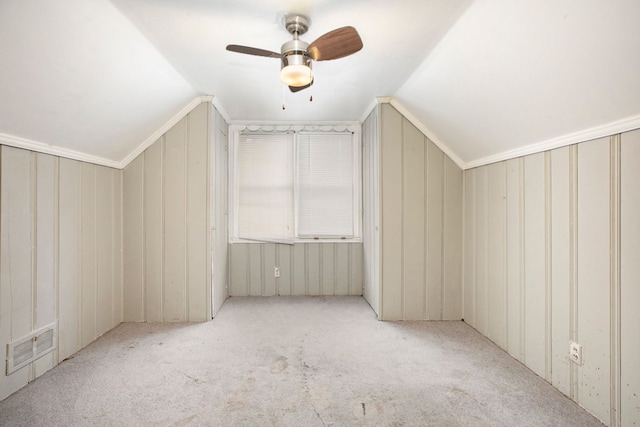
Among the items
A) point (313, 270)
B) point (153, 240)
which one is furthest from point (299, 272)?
point (153, 240)

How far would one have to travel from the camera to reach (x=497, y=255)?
286 centimetres

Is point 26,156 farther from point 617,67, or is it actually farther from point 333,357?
point 617,67

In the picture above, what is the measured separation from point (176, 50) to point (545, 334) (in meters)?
3.40

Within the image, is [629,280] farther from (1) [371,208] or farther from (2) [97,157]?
(2) [97,157]

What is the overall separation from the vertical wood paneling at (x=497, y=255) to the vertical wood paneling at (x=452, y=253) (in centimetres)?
46

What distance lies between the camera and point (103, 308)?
3.06 metres

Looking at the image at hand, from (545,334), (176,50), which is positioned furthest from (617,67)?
Result: (176,50)

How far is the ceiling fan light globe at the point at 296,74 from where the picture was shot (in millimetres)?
1916

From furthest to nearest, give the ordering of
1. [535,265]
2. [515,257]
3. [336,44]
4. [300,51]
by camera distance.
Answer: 1. [515,257]
2. [535,265]
3. [300,51]
4. [336,44]

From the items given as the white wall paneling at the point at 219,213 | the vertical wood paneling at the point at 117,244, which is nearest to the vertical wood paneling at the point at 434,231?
the white wall paneling at the point at 219,213

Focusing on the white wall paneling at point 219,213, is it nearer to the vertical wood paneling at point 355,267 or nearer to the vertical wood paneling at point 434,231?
the vertical wood paneling at point 355,267

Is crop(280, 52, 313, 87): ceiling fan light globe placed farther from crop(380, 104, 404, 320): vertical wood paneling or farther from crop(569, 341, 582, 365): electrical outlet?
crop(569, 341, 582, 365): electrical outlet

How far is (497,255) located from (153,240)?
3.41 metres

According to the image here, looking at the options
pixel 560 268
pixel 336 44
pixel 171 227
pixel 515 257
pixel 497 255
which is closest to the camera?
pixel 336 44
